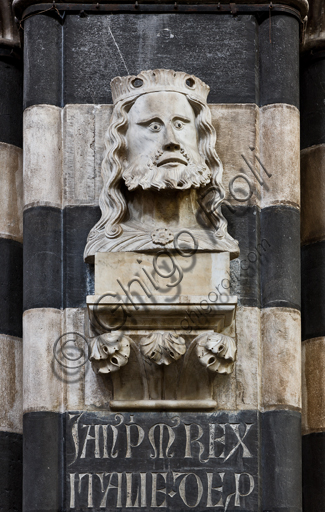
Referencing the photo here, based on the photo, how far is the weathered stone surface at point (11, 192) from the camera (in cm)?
743

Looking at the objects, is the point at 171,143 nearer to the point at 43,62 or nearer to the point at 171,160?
the point at 171,160

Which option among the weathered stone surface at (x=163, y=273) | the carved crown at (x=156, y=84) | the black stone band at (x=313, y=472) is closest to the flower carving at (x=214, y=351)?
the weathered stone surface at (x=163, y=273)

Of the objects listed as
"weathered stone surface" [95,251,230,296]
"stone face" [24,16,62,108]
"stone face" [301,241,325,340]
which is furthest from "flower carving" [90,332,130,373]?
"stone face" [24,16,62,108]

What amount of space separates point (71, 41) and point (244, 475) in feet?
8.22

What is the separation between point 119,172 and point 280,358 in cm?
127

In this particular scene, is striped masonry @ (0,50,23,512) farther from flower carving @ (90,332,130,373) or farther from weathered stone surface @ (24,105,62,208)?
flower carving @ (90,332,130,373)

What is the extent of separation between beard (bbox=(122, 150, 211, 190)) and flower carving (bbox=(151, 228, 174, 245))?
0.22m

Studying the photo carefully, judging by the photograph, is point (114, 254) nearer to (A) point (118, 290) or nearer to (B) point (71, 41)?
(A) point (118, 290)

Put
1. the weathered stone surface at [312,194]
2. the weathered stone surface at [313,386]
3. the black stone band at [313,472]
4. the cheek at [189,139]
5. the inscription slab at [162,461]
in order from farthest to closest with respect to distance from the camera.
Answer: the weathered stone surface at [312,194], the weathered stone surface at [313,386], the black stone band at [313,472], the cheek at [189,139], the inscription slab at [162,461]

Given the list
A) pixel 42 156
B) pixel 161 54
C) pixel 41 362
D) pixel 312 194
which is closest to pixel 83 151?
pixel 42 156

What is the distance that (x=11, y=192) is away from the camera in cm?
748

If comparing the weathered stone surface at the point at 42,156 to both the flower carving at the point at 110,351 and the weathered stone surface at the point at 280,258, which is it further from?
the weathered stone surface at the point at 280,258

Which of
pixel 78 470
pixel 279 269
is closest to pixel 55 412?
pixel 78 470

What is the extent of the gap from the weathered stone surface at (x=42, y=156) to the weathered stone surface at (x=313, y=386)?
5.38 ft
